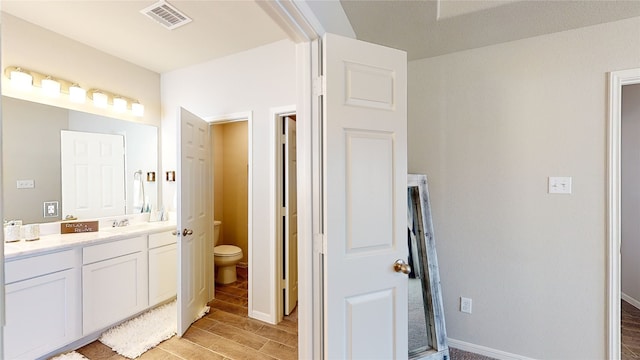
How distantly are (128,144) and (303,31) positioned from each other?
2409 mm

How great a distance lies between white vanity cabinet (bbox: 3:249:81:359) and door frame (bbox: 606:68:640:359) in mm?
3711

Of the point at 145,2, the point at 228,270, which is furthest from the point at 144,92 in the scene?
the point at 228,270

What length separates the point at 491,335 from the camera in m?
2.12

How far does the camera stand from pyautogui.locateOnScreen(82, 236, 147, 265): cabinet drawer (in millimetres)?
2199

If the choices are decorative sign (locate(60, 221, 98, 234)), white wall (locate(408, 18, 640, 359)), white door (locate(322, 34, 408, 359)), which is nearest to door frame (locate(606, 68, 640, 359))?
white wall (locate(408, 18, 640, 359))

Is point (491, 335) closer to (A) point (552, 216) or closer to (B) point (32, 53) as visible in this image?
(A) point (552, 216)

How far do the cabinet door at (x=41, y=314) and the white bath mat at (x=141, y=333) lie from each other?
267 millimetres

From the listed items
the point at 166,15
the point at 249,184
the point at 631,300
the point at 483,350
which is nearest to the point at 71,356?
the point at 249,184

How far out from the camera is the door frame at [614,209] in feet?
5.97

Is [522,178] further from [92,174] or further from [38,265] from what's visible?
[92,174]

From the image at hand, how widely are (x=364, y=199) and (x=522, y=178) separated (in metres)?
A: 1.33

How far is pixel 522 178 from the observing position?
2047mm

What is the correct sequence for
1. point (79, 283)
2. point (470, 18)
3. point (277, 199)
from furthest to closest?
1. point (277, 199)
2. point (79, 283)
3. point (470, 18)

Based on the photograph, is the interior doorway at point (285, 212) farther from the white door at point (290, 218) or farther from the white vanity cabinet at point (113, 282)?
the white vanity cabinet at point (113, 282)
